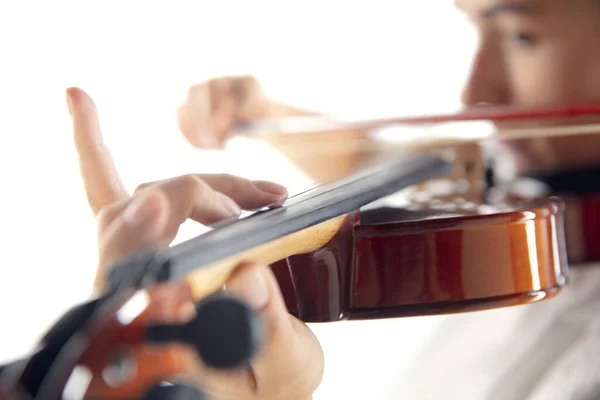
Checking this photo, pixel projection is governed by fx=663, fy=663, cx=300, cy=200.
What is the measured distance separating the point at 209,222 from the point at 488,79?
28.2 inches

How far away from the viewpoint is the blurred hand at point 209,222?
33 cm

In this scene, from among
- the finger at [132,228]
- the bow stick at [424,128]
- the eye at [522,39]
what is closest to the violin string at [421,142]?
the bow stick at [424,128]

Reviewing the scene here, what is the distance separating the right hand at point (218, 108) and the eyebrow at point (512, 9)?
394mm

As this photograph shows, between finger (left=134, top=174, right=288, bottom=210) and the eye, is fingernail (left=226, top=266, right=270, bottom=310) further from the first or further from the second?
the eye

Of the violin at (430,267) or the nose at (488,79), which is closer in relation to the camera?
the violin at (430,267)

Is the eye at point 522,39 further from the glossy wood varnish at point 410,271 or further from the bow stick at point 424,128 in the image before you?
the glossy wood varnish at point 410,271

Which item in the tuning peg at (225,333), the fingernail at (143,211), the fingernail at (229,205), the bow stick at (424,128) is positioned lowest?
the bow stick at (424,128)

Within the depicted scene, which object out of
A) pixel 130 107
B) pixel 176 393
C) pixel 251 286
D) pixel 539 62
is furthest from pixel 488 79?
pixel 176 393

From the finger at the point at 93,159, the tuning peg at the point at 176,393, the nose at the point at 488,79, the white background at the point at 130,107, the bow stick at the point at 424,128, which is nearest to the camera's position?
the tuning peg at the point at 176,393

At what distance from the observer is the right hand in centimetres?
101

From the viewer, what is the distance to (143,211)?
34cm

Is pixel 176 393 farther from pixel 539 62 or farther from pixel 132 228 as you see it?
pixel 539 62

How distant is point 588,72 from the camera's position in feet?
3.01

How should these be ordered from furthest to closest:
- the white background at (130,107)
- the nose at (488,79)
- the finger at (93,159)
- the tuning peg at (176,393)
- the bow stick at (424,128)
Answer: the nose at (488,79), the bow stick at (424,128), the white background at (130,107), the finger at (93,159), the tuning peg at (176,393)
